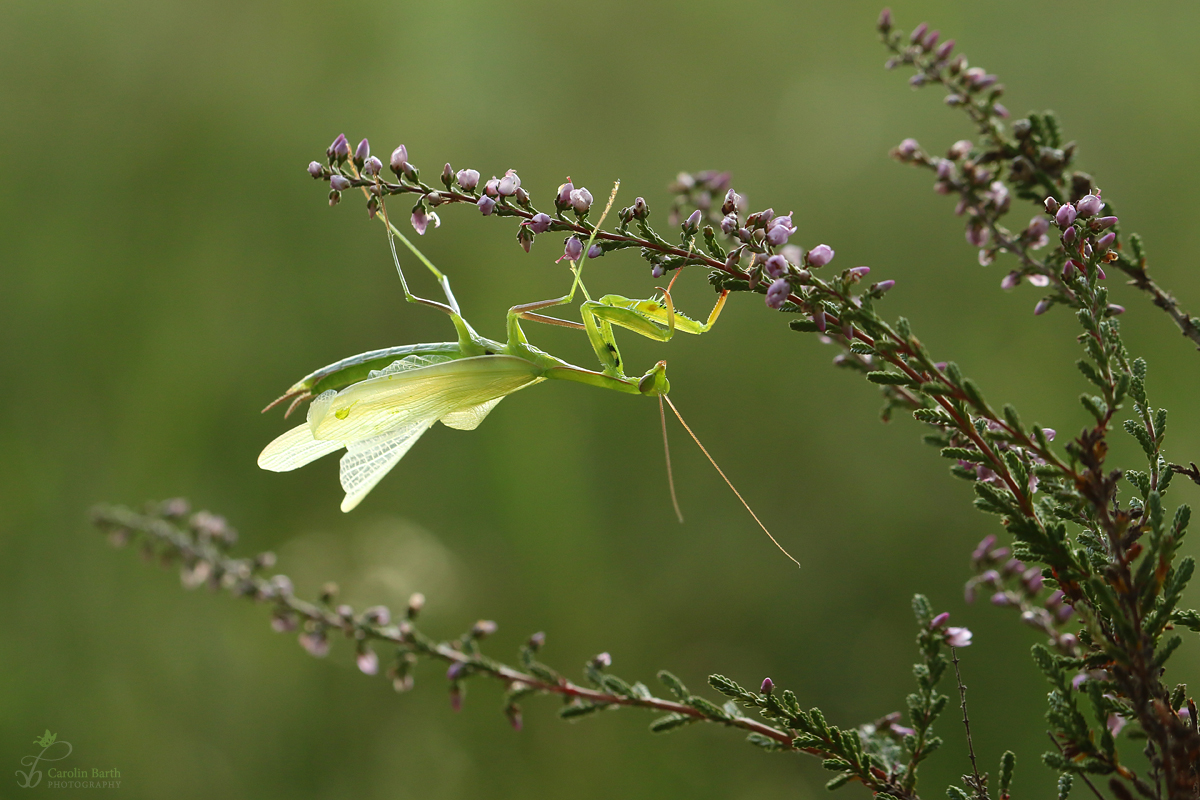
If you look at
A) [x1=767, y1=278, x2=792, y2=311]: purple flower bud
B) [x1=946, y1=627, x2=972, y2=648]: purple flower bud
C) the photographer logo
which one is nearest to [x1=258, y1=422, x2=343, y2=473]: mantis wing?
[x1=767, y1=278, x2=792, y2=311]: purple flower bud

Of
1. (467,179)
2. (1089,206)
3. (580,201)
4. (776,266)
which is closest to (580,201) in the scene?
(580,201)

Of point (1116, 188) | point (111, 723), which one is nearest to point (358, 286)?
point (111, 723)

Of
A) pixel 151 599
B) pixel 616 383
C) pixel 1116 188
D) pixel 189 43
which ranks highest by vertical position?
pixel 189 43

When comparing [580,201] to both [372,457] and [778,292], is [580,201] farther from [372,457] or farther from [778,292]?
[372,457]

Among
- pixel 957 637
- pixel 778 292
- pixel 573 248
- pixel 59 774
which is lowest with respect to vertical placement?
pixel 59 774

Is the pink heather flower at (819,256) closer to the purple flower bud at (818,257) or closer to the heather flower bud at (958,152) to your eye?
the purple flower bud at (818,257)

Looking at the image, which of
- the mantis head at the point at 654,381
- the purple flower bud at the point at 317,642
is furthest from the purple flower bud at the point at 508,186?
the purple flower bud at the point at 317,642

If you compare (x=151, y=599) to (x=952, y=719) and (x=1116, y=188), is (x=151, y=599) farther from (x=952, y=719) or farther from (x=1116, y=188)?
(x=1116, y=188)
